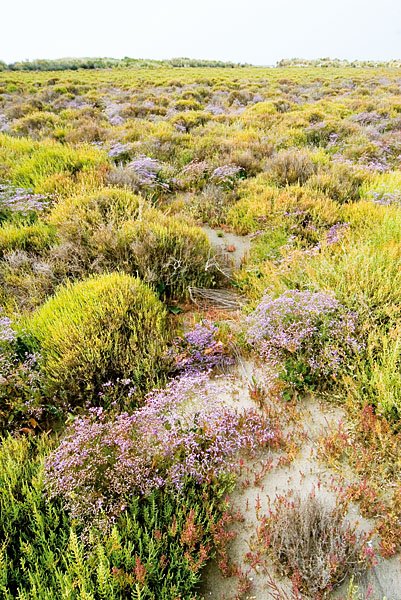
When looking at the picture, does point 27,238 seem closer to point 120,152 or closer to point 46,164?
point 46,164

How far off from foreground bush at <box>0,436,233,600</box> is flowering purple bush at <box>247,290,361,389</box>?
117cm

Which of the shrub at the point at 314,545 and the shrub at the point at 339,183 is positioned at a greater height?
the shrub at the point at 339,183

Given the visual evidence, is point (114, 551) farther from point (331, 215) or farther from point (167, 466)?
point (331, 215)

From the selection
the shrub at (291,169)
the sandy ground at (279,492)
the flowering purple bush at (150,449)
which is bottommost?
the sandy ground at (279,492)

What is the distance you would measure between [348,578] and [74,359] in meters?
2.43

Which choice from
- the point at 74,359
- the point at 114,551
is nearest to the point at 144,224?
the point at 74,359

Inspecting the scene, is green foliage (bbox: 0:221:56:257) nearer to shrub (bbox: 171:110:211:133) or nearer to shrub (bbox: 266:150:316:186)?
shrub (bbox: 266:150:316:186)

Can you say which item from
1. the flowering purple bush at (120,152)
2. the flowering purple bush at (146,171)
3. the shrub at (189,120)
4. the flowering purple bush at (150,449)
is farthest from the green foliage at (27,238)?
the shrub at (189,120)

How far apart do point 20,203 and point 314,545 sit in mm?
6182

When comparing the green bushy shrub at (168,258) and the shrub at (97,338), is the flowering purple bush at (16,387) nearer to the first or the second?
the shrub at (97,338)

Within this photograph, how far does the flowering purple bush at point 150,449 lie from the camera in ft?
7.52

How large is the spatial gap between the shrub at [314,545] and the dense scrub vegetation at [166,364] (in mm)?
20

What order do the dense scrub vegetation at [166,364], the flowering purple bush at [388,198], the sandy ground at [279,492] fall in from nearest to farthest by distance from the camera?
the sandy ground at [279,492]
the dense scrub vegetation at [166,364]
the flowering purple bush at [388,198]

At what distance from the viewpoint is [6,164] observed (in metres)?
8.21
